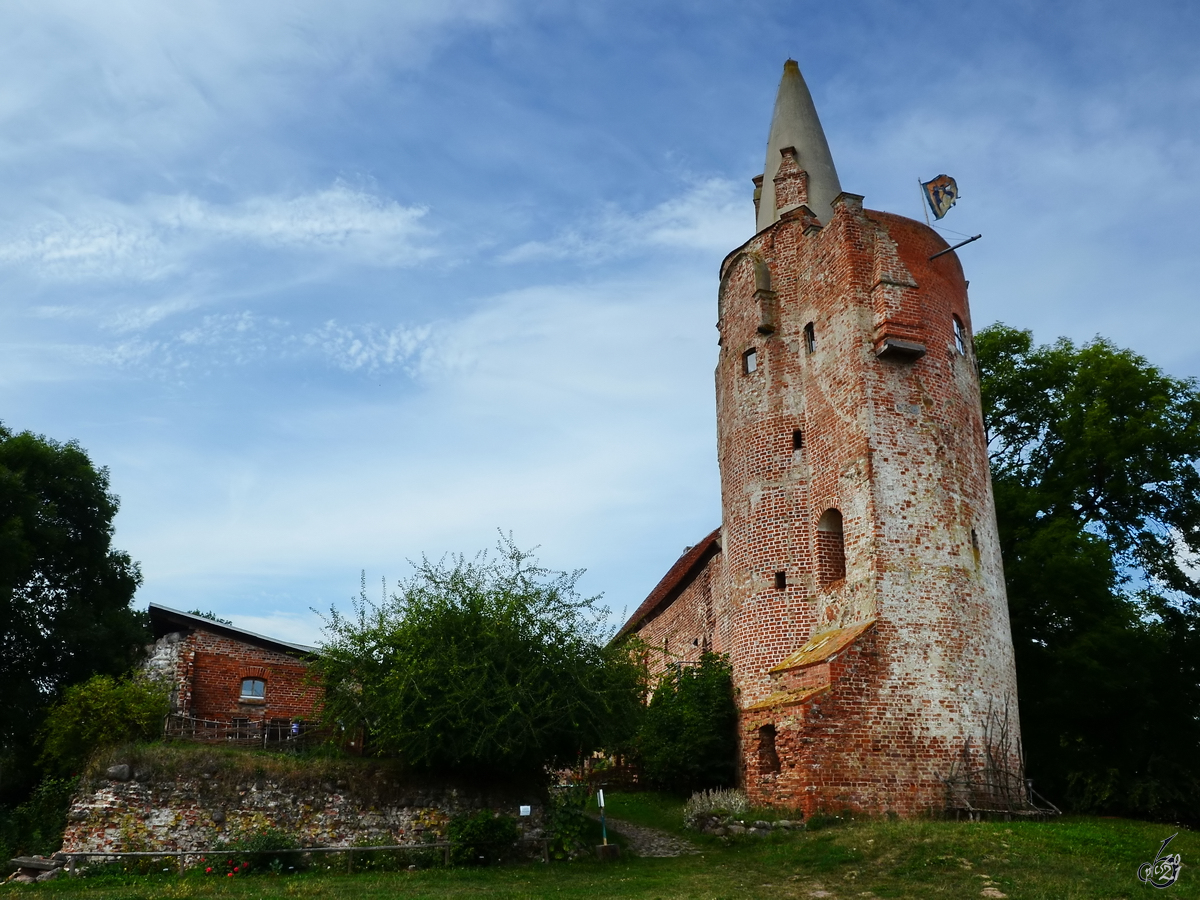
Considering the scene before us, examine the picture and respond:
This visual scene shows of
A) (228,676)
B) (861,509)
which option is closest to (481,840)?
(861,509)

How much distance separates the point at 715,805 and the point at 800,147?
17.0 metres

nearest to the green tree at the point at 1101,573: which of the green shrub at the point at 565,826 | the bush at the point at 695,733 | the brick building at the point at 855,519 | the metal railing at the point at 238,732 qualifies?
the brick building at the point at 855,519

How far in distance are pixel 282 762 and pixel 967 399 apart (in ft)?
52.6

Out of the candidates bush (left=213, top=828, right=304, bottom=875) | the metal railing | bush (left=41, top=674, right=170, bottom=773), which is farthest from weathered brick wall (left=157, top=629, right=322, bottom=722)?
bush (left=213, top=828, right=304, bottom=875)

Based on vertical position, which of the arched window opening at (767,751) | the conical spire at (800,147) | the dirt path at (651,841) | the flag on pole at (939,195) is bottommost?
the dirt path at (651,841)

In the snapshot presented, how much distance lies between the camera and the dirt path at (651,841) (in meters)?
17.3

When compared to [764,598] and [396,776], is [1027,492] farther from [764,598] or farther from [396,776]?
[396,776]

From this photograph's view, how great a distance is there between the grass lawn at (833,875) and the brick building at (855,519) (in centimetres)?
196

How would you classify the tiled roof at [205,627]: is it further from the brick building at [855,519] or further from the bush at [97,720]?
the brick building at [855,519]

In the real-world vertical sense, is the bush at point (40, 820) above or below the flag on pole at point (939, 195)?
below

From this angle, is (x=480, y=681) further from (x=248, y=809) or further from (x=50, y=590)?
(x=50, y=590)

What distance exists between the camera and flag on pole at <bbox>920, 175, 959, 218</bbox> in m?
23.1

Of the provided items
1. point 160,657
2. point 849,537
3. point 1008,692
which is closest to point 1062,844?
point 1008,692

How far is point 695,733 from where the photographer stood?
21.8m
